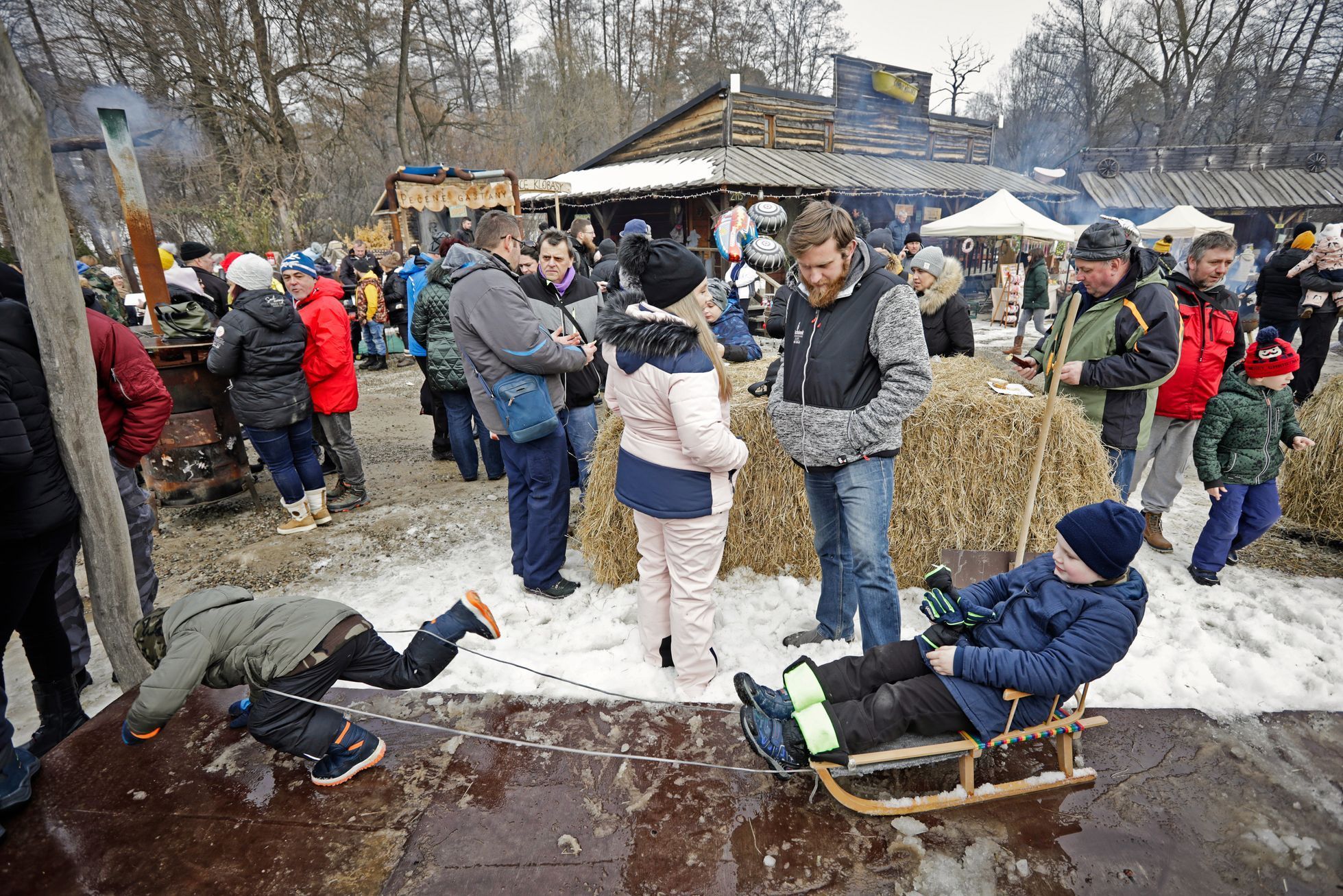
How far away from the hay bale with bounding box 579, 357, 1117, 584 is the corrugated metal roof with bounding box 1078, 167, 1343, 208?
837 inches

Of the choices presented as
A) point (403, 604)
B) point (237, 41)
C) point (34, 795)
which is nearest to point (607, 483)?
point (403, 604)

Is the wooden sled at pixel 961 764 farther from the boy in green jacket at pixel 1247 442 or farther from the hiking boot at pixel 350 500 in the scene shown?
the hiking boot at pixel 350 500

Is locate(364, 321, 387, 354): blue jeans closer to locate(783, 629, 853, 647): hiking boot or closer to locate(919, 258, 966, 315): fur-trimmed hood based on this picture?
locate(919, 258, 966, 315): fur-trimmed hood

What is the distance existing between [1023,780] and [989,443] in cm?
183

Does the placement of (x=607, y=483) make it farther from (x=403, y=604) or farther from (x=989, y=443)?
(x=989, y=443)

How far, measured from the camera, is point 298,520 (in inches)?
184

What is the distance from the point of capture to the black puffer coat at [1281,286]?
21.6ft

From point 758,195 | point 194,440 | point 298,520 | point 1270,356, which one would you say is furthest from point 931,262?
point 758,195

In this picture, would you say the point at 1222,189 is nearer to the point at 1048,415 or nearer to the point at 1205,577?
the point at 1205,577

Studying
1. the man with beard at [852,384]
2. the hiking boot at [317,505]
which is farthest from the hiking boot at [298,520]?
the man with beard at [852,384]

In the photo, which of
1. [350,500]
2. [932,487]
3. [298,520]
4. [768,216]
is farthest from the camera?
[768,216]

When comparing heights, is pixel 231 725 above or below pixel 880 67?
below

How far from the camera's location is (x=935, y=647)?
229cm

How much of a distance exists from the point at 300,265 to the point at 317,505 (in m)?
1.76
